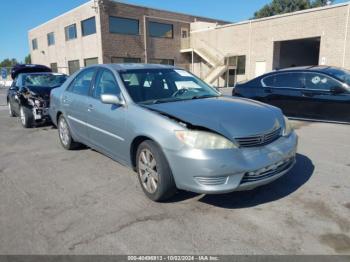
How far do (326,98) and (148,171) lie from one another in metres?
5.32

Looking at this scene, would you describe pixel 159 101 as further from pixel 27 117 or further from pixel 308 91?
pixel 27 117

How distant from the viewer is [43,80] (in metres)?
9.16

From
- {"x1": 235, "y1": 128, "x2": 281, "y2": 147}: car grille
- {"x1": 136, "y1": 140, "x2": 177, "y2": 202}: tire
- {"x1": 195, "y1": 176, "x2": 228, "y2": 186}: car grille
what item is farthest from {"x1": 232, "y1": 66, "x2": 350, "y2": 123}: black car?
{"x1": 136, "y1": 140, "x2": 177, "y2": 202}: tire

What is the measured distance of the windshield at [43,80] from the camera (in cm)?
886

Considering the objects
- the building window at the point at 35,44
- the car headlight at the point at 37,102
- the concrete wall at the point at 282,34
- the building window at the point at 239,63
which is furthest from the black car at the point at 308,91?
the building window at the point at 35,44

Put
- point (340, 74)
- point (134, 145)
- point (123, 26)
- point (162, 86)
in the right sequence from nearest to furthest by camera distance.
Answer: point (134, 145) → point (162, 86) → point (340, 74) → point (123, 26)

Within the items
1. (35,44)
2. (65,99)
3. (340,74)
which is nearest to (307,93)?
(340,74)

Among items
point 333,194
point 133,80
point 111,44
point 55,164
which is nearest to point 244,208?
point 333,194

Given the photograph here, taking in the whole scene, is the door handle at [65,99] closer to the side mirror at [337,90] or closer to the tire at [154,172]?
the tire at [154,172]

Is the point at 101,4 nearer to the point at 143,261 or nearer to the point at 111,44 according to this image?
the point at 111,44

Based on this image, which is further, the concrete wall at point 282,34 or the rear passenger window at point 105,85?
the concrete wall at point 282,34

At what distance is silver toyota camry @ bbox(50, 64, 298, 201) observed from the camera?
9.87 ft

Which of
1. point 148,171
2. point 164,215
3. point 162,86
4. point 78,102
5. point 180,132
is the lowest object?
point 164,215

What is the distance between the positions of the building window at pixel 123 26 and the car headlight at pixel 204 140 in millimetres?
25140
